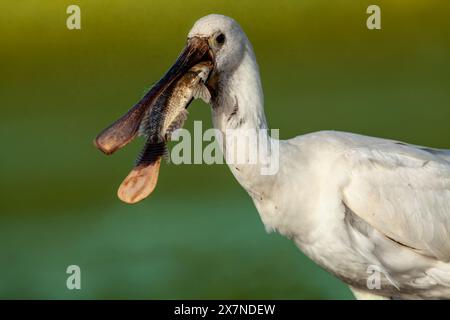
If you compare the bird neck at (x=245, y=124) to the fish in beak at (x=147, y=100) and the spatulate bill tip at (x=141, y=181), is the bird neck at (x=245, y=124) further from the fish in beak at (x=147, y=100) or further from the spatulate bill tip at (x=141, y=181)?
the spatulate bill tip at (x=141, y=181)

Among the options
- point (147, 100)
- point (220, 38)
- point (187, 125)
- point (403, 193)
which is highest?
point (220, 38)

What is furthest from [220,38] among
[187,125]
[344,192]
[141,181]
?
[187,125]

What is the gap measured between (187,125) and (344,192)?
5.70m

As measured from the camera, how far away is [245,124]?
6109 mm

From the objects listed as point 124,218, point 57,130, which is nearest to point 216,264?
point 124,218

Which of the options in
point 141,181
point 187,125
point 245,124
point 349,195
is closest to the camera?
point 245,124

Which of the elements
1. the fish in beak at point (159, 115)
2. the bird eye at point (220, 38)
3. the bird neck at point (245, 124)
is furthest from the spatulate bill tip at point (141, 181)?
the bird eye at point (220, 38)

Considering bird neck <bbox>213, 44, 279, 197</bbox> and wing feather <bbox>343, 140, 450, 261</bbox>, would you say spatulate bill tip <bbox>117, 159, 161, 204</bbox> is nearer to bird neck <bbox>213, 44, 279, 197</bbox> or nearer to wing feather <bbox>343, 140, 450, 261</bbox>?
bird neck <bbox>213, 44, 279, 197</bbox>

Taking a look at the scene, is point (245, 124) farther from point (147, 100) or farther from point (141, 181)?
point (141, 181)

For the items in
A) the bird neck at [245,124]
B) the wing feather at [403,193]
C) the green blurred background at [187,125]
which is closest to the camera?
the bird neck at [245,124]

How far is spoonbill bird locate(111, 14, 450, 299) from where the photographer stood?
6.17 m

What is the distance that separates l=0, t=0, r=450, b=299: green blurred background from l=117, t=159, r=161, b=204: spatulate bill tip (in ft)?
15.3

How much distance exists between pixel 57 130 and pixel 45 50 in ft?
4.06

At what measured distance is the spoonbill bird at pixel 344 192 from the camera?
243 inches
